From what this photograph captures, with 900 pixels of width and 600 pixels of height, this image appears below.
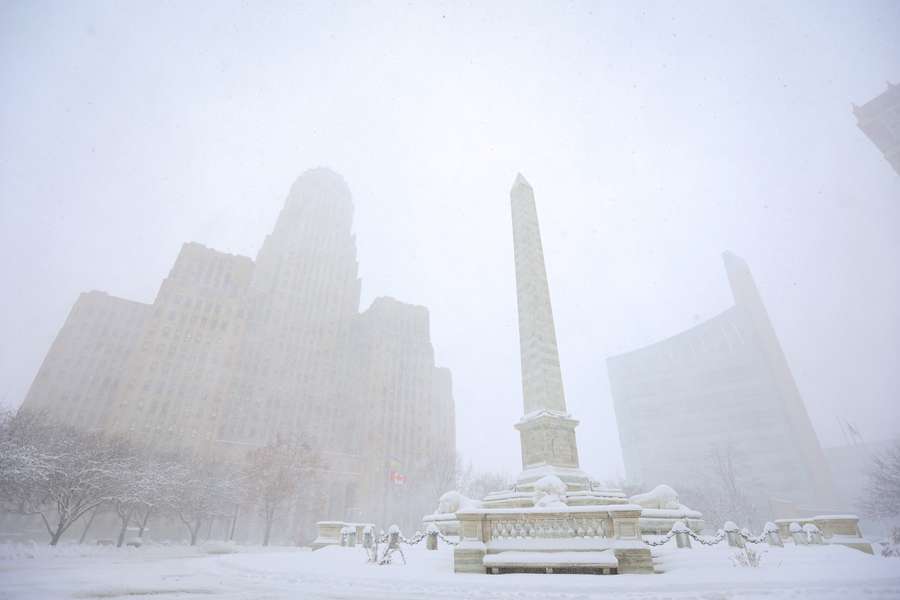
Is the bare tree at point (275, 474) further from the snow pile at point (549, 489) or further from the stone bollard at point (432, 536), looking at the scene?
the snow pile at point (549, 489)

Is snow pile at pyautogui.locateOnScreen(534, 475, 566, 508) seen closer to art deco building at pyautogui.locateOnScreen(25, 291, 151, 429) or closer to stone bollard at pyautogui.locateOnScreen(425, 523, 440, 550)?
stone bollard at pyautogui.locateOnScreen(425, 523, 440, 550)

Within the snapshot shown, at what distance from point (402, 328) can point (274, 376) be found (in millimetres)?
31605

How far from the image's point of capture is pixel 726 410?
93.1m

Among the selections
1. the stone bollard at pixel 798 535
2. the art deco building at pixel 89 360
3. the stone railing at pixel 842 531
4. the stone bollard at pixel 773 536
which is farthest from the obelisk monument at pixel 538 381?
the art deco building at pixel 89 360

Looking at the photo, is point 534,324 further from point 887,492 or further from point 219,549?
point 887,492

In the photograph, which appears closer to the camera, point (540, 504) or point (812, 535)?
point (540, 504)

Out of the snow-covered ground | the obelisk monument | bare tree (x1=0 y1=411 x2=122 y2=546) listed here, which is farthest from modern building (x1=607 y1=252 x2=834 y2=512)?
bare tree (x1=0 y1=411 x2=122 y2=546)

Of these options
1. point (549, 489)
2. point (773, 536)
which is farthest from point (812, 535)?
point (549, 489)

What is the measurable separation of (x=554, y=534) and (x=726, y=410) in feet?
344

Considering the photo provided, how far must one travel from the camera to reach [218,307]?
79438mm

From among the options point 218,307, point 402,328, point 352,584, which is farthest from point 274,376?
point 352,584

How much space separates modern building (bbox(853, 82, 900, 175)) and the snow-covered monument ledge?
72.2 metres

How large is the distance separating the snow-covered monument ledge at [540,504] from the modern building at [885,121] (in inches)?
2841

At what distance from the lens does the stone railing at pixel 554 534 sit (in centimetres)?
948
